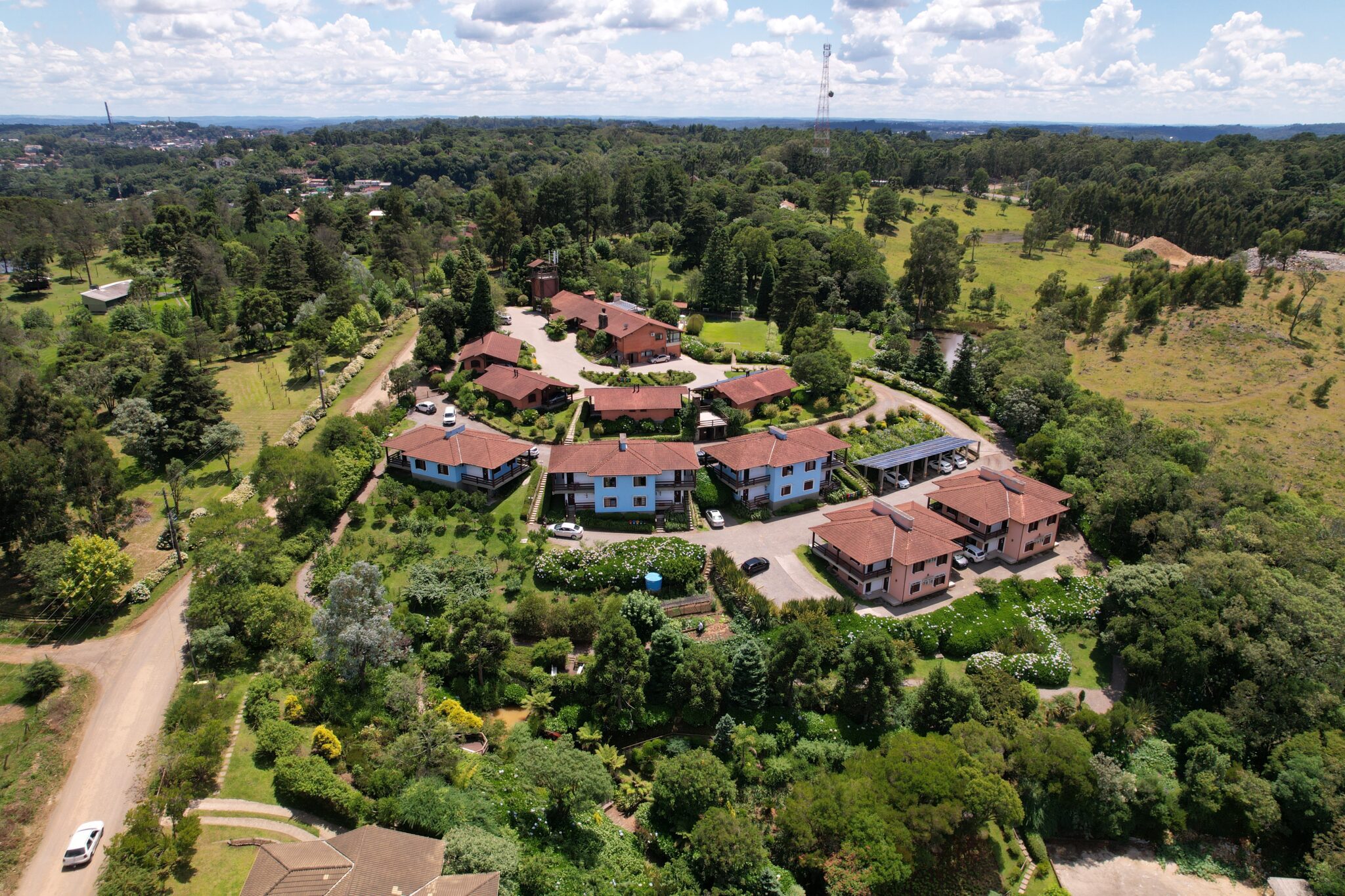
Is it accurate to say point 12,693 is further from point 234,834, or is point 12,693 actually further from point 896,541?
point 896,541

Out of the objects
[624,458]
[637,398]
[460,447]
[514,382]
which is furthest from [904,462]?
[460,447]

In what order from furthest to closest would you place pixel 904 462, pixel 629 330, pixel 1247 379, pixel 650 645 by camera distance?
1. pixel 1247 379
2. pixel 629 330
3. pixel 904 462
4. pixel 650 645

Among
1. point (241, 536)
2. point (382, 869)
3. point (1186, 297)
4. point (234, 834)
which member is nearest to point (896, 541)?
point (382, 869)

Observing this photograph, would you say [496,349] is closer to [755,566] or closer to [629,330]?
[629,330]

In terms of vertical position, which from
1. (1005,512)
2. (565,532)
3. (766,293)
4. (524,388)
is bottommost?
(565,532)

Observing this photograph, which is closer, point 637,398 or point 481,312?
point 637,398

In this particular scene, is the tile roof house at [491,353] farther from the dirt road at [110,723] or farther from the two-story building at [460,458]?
the dirt road at [110,723]

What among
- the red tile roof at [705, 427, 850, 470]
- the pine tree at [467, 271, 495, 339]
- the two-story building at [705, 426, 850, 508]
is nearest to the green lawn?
the two-story building at [705, 426, 850, 508]
